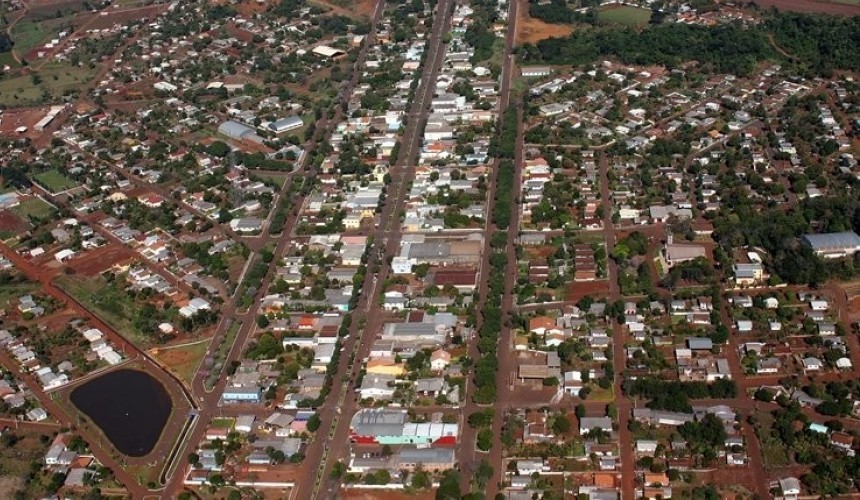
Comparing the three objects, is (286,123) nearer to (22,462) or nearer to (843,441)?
(22,462)

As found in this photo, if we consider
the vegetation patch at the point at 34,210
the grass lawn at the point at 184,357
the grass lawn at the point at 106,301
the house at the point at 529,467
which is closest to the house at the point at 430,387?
the house at the point at 529,467

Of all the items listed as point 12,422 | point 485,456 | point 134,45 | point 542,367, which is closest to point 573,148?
point 542,367

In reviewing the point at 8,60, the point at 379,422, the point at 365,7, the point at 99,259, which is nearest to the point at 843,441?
the point at 379,422

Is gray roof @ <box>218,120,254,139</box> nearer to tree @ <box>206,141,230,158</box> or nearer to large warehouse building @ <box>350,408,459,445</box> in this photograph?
tree @ <box>206,141,230,158</box>

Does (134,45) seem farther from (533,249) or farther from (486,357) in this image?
(486,357)

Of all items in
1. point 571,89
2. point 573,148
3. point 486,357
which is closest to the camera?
point 486,357

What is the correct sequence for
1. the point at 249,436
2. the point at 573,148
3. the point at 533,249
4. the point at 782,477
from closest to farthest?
the point at 782,477
the point at 249,436
the point at 533,249
the point at 573,148
